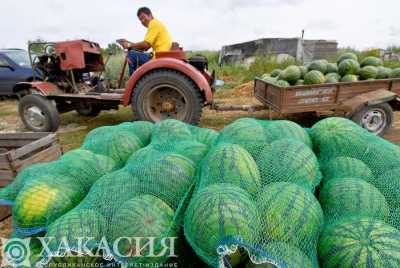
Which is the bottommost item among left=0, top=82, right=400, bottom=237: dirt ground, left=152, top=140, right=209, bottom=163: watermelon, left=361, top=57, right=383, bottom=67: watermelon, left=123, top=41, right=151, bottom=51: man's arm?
left=0, top=82, right=400, bottom=237: dirt ground

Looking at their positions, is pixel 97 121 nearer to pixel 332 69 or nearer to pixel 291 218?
pixel 332 69

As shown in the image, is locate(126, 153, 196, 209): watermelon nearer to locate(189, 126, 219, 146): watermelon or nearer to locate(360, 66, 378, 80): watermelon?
locate(189, 126, 219, 146): watermelon

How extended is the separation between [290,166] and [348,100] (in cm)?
384

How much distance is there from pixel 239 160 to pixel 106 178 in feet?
3.26

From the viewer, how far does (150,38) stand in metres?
5.41

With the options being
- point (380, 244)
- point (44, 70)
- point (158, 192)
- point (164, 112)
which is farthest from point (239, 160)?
point (44, 70)

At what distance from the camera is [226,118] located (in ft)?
23.2

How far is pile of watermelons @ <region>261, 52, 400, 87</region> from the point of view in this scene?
5250mm

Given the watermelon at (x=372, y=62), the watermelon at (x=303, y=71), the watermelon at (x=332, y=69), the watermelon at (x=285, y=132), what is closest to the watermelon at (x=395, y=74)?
the watermelon at (x=372, y=62)

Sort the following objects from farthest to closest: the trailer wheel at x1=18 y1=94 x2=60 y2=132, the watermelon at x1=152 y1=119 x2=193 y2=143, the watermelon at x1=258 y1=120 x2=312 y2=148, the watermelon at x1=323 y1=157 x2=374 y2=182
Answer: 1. the trailer wheel at x1=18 y1=94 x2=60 y2=132
2. the watermelon at x1=152 y1=119 x2=193 y2=143
3. the watermelon at x1=258 y1=120 x2=312 y2=148
4. the watermelon at x1=323 y1=157 x2=374 y2=182

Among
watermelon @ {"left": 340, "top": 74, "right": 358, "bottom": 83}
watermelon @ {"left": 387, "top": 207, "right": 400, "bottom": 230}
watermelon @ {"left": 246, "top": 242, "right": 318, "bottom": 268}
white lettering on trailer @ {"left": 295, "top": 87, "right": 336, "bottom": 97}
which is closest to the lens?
watermelon @ {"left": 246, "top": 242, "right": 318, "bottom": 268}

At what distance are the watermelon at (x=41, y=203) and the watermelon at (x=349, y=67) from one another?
559 centimetres

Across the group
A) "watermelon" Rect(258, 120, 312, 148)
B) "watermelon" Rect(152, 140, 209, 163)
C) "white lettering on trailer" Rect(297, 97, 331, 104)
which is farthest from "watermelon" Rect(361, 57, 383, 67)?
"watermelon" Rect(152, 140, 209, 163)

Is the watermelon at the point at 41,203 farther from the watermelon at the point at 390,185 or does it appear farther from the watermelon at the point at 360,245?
the watermelon at the point at 390,185
